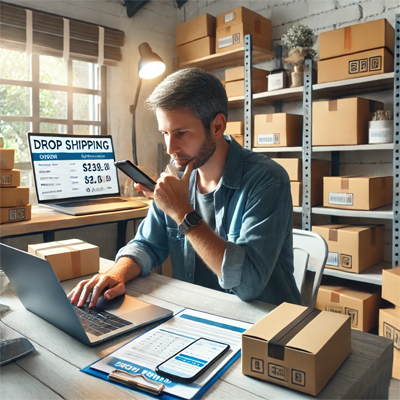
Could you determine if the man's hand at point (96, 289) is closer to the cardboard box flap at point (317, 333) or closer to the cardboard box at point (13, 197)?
the cardboard box flap at point (317, 333)

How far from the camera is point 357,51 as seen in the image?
2.22 m

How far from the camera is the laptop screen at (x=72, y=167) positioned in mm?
2389

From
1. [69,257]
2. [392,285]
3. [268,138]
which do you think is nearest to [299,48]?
[268,138]

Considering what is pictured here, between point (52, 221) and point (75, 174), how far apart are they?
54 centimetres

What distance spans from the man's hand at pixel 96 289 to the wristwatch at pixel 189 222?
0.23 meters

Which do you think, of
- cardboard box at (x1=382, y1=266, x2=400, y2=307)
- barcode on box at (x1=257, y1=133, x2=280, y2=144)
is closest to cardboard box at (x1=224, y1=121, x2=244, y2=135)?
barcode on box at (x1=257, y1=133, x2=280, y2=144)

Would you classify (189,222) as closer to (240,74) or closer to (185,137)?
(185,137)

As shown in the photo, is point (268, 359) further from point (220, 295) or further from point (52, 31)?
point (52, 31)

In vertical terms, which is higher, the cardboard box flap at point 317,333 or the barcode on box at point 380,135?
the barcode on box at point 380,135

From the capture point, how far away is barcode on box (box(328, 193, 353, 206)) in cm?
226

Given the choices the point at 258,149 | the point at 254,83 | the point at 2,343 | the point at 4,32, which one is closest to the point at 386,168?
the point at 258,149

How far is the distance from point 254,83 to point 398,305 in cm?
161

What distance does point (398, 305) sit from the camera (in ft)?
6.52

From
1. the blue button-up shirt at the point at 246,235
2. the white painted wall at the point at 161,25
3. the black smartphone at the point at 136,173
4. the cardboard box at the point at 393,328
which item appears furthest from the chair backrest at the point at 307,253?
the white painted wall at the point at 161,25
